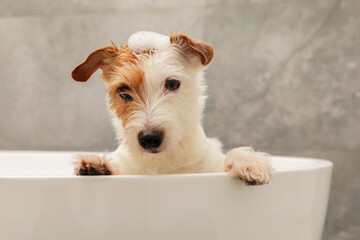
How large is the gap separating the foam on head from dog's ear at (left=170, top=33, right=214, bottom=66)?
49 mm

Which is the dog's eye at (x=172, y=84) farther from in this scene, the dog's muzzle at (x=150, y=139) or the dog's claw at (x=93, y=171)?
the dog's claw at (x=93, y=171)

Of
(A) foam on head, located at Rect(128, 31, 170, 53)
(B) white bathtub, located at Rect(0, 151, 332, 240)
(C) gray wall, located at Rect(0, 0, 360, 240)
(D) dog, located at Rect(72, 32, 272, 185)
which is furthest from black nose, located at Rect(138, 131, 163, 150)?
(C) gray wall, located at Rect(0, 0, 360, 240)

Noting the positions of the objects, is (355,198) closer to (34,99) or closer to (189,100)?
(189,100)

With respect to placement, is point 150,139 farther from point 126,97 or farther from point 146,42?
point 146,42

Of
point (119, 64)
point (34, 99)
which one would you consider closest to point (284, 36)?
point (119, 64)

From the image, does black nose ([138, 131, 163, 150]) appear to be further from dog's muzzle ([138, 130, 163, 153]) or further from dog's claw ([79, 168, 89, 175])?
dog's claw ([79, 168, 89, 175])

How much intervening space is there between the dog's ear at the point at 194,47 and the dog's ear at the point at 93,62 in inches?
10.2

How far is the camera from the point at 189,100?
5.49 ft

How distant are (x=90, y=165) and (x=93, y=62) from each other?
1.64 feet

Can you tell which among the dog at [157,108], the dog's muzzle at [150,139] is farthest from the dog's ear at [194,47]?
the dog's muzzle at [150,139]

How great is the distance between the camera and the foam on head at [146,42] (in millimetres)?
1660

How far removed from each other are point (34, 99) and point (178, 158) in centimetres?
176

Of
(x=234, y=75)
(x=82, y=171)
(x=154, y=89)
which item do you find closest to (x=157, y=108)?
(x=154, y=89)

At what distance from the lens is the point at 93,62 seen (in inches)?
66.2
